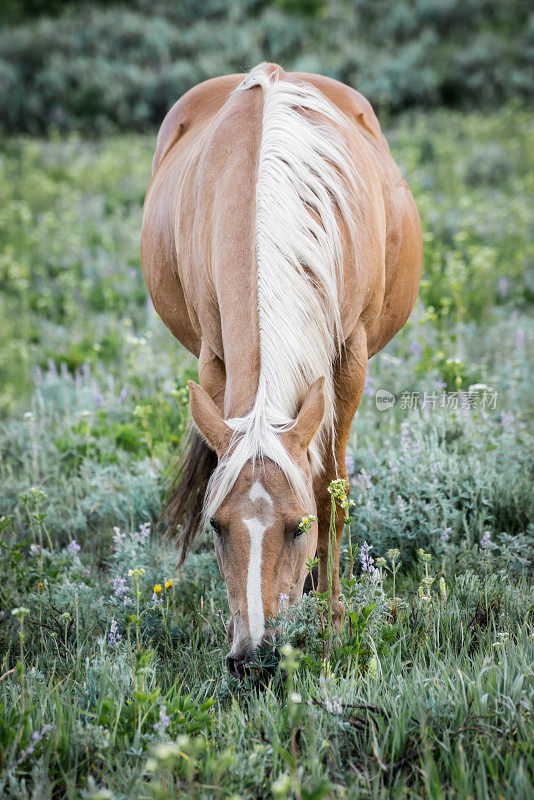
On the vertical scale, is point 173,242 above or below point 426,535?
above

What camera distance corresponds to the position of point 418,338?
5.00 meters

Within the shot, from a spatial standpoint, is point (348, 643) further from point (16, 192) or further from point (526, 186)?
point (16, 192)

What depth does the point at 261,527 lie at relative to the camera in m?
1.97

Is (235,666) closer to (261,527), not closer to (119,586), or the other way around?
(261,527)

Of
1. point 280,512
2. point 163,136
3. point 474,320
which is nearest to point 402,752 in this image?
point 280,512

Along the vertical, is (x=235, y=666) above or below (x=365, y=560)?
below

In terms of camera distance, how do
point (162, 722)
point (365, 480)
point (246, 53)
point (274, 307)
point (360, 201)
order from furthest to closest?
point (246, 53), point (365, 480), point (360, 201), point (274, 307), point (162, 722)

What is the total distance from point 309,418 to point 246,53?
51.9ft

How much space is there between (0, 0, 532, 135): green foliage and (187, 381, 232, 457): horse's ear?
12.4m

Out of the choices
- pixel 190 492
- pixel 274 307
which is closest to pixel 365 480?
pixel 190 492

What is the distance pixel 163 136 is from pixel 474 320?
3.00 metres

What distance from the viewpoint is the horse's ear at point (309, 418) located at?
6.84 ft

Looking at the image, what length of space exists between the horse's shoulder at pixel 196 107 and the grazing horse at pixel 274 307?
495 mm

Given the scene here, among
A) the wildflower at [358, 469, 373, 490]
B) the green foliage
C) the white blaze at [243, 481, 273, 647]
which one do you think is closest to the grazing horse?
the white blaze at [243, 481, 273, 647]
